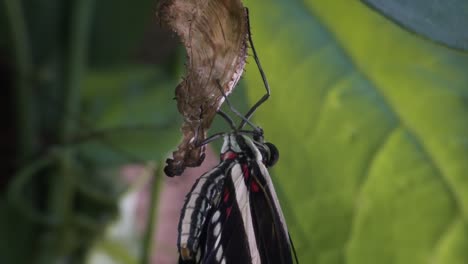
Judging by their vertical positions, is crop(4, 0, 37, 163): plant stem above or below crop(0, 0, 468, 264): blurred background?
above

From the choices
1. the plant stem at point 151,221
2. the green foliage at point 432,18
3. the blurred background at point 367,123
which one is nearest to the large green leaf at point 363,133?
the blurred background at point 367,123

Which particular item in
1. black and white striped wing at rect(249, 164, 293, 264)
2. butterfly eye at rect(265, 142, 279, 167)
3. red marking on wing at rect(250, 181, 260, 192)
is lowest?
black and white striped wing at rect(249, 164, 293, 264)

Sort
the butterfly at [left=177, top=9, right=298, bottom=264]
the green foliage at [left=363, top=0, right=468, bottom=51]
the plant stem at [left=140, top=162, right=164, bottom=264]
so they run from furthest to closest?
the plant stem at [left=140, top=162, right=164, bottom=264]
the butterfly at [left=177, top=9, right=298, bottom=264]
the green foliage at [left=363, top=0, right=468, bottom=51]

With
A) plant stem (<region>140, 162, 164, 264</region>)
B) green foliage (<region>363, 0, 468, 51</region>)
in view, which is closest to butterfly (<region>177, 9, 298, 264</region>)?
green foliage (<region>363, 0, 468, 51</region>)

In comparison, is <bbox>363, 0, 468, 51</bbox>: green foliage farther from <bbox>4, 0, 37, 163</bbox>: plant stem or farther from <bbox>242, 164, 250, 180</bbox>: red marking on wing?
<bbox>4, 0, 37, 163</bbox>: plant stem

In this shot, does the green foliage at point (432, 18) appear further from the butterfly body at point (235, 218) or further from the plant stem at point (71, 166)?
the plant stem at point (71, 166)

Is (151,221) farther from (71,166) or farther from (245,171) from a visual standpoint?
(245,171)

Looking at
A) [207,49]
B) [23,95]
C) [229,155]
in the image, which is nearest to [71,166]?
[23,95]
